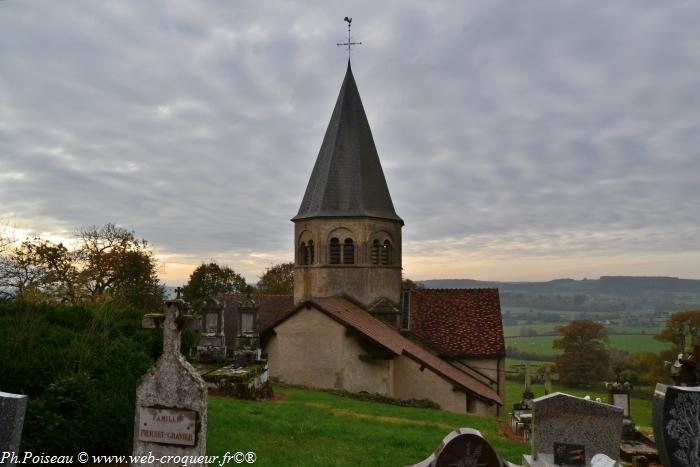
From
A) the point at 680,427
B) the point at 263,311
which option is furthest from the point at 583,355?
the point at 680,427

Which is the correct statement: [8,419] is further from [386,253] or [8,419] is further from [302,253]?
[386,253]

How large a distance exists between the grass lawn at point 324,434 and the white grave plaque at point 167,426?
86.7 inches

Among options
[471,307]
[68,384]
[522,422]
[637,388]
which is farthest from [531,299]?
[68,384]

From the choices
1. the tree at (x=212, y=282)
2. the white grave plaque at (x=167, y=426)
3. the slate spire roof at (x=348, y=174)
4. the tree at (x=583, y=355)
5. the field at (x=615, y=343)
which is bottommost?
the field at (x=615, y=343)

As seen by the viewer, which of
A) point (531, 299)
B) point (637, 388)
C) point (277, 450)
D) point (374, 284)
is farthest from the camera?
point (531, 299)

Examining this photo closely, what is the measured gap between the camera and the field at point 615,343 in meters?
74.4

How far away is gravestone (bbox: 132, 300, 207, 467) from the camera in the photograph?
719 cm

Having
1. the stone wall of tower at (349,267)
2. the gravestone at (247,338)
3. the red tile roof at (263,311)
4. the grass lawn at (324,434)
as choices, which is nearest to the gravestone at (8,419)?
the grass lawn at (324,434)

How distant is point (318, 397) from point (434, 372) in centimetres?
550

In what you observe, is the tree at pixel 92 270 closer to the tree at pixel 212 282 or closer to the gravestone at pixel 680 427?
the tree at pixel 212 282

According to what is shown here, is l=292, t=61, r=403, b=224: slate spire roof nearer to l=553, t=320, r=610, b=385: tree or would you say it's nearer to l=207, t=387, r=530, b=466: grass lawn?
l=207, t=387, r=530, b=466: grass lawn

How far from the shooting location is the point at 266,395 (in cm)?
1634

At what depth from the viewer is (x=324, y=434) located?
38.3 feet

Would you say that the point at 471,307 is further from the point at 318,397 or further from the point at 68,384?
the point at 68,384
